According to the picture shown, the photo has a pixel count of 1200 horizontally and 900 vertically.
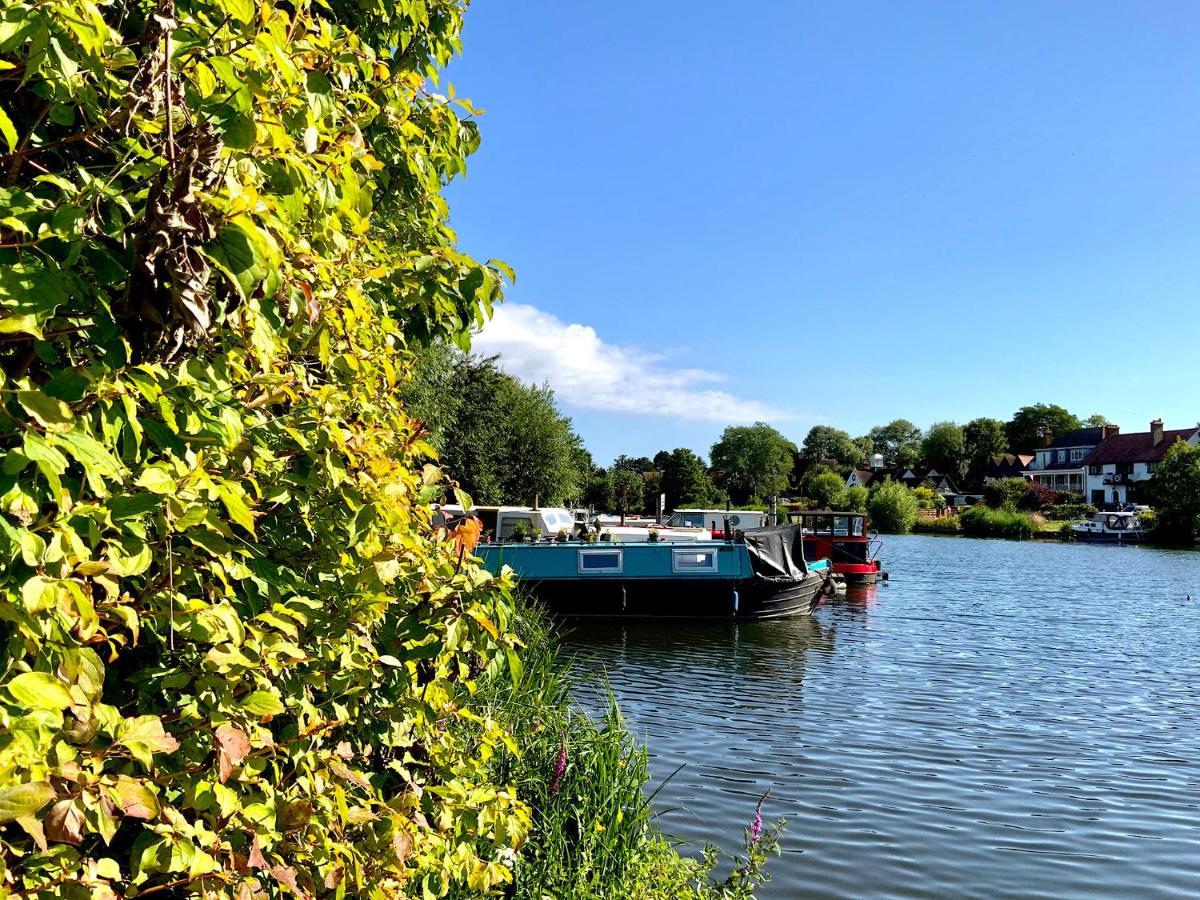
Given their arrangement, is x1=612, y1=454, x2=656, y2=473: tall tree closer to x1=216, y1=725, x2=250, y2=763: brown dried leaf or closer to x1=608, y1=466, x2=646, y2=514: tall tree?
x1=608, y1=466, x2=646, y2=514: tall tree

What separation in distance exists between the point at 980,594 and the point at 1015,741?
1979 centimetres

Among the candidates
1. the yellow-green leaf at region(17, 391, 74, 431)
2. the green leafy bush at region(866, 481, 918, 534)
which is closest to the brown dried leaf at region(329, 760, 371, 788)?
the yellow-green leaf at region(17, 391, 74, 431)

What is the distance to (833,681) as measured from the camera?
1578 centimetres

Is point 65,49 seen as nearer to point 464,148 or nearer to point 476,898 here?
point 464,148

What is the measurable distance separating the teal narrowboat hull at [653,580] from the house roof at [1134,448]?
271ft

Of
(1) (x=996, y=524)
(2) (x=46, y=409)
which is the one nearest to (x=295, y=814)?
(2) (x=46, y=409)

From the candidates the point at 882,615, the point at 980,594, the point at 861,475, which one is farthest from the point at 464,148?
the point at 861,475

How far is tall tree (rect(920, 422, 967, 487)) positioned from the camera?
132 metres

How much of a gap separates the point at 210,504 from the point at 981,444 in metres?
143

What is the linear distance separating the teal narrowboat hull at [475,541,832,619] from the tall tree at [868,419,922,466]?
459 feet

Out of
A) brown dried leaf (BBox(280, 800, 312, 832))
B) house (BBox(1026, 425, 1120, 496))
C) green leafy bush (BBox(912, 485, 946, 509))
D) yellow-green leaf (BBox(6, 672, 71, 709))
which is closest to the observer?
yellow-green leaf (BBox(6, 672, 71, 709))

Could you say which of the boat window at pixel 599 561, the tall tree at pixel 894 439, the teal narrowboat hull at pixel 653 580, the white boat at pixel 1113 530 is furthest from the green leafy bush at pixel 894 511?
the tall tree at pixel 894 439

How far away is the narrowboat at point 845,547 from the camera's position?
31.7 meters

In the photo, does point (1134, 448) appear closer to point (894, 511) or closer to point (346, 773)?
point (894, 511)
